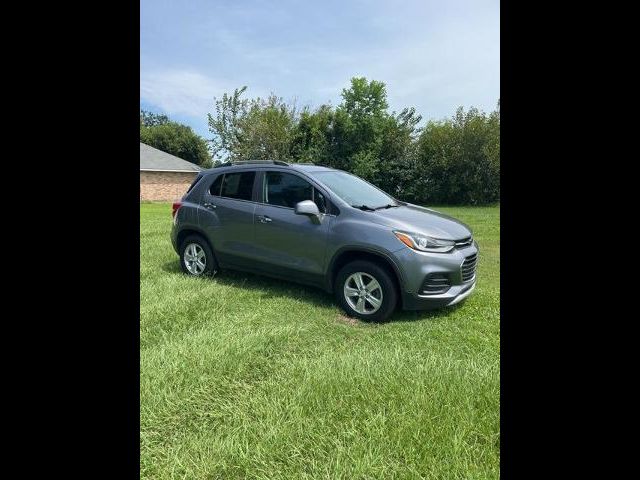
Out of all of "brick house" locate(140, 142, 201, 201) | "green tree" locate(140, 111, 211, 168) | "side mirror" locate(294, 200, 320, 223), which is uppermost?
"green tree" locate(140, 111, 211, 168)

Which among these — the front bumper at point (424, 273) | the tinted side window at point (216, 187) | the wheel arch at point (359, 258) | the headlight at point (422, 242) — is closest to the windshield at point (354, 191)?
the wheel arch at point (359, 258)

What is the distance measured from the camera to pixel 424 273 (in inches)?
158

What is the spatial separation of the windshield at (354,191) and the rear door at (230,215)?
104 centimetres

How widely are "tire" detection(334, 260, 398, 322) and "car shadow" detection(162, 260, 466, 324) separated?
138 millimetres

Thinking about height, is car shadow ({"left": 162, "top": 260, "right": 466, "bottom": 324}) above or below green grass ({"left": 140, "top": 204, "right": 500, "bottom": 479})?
above

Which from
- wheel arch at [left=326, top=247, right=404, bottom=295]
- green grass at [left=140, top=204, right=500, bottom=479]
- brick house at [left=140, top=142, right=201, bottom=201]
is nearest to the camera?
green grass at [left=140, top=204, right=500, bottom=479]

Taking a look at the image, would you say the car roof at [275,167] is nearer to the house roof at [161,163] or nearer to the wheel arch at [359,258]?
the wheel arch at [359,258]

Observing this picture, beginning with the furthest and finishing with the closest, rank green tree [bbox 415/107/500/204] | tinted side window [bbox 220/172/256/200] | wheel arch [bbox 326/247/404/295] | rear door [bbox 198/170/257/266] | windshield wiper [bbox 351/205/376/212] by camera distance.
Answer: green tree [bbox 415/107/500/204], tinted side window [bbox 220/172/256/200], rear door [bbox 198/170/257/266], windshield wiper [bbox 351/205/376/212], wheel arch [bbox 326/247/404/295]

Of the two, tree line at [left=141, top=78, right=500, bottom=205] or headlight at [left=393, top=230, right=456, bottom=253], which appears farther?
tree line at [left=141, top=78, right=500, bottom=205]

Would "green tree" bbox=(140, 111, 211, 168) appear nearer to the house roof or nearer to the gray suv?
the house roof

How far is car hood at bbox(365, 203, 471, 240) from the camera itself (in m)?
4.21

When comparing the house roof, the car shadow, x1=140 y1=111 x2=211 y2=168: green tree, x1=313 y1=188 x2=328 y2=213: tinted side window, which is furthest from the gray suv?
x1=140 y1=111 x2=211 y2=168: green tree
